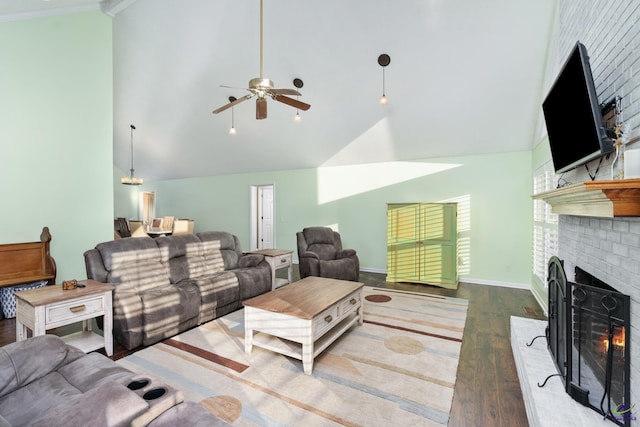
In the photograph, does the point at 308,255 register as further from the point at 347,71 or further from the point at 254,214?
the point at 254,214

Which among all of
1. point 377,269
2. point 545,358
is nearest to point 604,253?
point 545,358

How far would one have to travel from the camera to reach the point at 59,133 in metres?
3.80

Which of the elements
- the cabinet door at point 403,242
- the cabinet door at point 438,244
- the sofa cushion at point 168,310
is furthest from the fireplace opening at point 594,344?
the sofa cushion at point 168,310

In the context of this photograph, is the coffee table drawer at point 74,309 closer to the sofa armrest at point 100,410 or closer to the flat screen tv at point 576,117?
the sofa armrest at point 100,410

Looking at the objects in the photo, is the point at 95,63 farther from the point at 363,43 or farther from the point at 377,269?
the point at 377,269

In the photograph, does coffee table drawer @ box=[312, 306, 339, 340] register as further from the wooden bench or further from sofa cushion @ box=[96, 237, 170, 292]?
the wooden bench

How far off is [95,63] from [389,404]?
203 inches

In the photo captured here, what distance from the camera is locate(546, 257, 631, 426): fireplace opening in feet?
4.83

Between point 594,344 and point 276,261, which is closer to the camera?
point 594,344

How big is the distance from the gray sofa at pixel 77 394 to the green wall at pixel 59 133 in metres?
2.73

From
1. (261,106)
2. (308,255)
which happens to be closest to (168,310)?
(261,106)

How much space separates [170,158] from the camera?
8.07 m

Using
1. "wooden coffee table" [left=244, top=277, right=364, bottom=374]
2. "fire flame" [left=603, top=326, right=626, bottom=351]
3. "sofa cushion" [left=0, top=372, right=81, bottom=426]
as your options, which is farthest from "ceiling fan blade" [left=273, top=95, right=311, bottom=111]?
"fire flame" [left=603, top=326, right=626, bottom=351]

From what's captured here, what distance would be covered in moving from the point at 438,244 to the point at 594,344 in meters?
3.23
